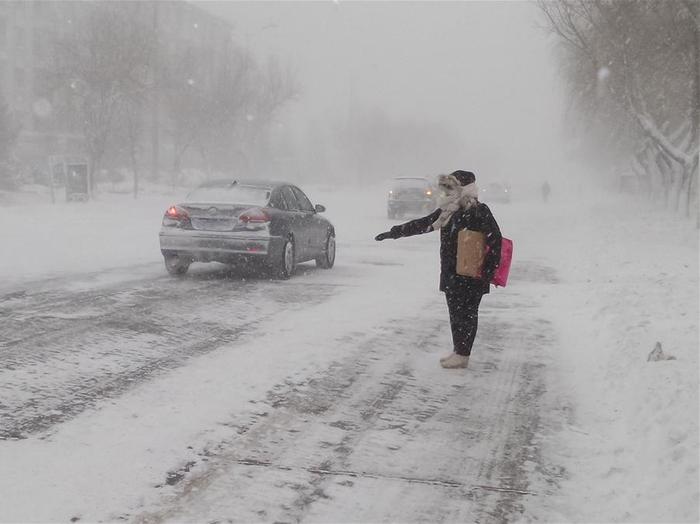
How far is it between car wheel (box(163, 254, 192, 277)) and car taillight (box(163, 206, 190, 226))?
0.53m

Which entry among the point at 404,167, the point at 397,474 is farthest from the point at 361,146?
the point at 397,474

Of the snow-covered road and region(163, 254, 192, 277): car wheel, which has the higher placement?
region(163, 254, 192, 277): car wheel

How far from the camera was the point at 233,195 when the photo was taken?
11.3 m

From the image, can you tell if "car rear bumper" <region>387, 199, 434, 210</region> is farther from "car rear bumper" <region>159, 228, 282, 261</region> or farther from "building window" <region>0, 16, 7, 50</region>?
"building window" <region>0, 16, 7, 50</region>

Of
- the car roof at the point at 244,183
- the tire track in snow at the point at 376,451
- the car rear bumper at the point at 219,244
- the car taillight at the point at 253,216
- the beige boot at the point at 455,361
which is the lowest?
the tire track in snow at the point at 376,451

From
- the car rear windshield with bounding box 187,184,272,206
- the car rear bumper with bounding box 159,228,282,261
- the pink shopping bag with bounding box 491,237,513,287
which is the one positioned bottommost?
the car rear bumper with bounding box 159,228,282,261

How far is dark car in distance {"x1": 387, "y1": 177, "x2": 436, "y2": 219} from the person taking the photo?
28688 mm

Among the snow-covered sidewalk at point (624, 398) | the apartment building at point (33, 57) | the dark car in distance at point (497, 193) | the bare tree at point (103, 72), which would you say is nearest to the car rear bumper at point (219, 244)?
the snow-covered sidewalk at point (624, 398)

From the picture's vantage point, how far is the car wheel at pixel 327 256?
13.2m

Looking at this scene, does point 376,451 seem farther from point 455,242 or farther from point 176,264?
point 176,264

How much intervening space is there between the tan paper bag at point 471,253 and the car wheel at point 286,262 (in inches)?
221

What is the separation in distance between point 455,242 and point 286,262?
5.69 meters

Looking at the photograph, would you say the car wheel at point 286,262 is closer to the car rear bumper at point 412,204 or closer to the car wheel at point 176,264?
the car wheel at point 176,264

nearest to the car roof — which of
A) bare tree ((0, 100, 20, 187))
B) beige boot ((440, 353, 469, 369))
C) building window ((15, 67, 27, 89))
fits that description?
beige boot ((440, 353, 469, 369))
